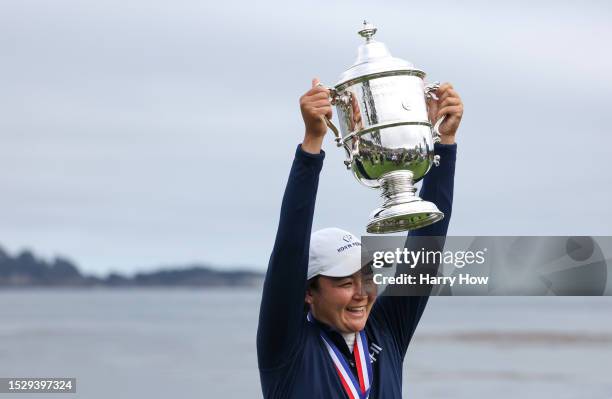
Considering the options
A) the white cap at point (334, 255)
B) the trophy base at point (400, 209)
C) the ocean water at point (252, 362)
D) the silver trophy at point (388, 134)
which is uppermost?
the silver trophy at point (388, 134)

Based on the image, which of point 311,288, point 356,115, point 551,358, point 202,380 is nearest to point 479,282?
point 311,288

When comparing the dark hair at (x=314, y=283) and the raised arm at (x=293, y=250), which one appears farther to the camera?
the dark hair at (x=314, y=283)

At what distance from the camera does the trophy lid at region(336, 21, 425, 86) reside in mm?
4355

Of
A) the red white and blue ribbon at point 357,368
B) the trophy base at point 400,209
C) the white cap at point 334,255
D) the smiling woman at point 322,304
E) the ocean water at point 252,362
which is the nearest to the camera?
the trophy base at point 400,209

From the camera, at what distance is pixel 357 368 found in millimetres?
4637

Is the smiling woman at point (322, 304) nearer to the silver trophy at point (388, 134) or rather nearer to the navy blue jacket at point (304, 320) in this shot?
the navy blue jacket at point (304, 320)

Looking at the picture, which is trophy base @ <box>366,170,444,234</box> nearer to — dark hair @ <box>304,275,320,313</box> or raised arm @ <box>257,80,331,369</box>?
raised arm @ <box>257,80,331,369</box>

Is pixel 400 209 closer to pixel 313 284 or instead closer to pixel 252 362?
pixel 313 284

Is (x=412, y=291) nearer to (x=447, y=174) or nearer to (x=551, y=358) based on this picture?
(x=447, y=174)

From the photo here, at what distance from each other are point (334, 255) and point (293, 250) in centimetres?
33

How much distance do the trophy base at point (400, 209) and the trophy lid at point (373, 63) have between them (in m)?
0.35

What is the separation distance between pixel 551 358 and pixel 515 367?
190 cm

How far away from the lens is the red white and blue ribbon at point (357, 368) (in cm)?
457

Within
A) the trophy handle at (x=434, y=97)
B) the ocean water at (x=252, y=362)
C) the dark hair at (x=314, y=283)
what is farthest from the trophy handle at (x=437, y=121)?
the ocean water at (x=252, y=362)
